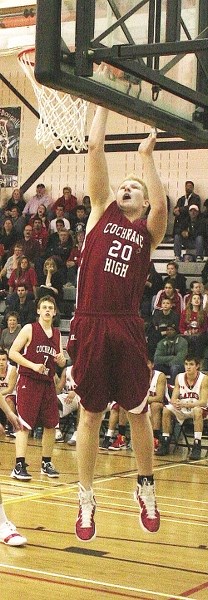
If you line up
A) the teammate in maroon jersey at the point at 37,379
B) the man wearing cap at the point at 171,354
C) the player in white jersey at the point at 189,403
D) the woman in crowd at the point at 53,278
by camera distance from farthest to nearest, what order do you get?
the woman in crowd at the point at 53,278
the man wearing cap at the point at 171,354
the player in white jersey at the point at 189,403
the teammate in maroon jersey at the point at 37,379

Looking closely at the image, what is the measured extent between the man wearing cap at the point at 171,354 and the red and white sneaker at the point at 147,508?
324 inches

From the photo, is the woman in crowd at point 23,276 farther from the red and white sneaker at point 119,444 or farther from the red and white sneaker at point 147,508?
the red and white sneaker at point 147,508

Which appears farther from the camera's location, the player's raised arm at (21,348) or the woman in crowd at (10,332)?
the woman in crowd at (10,332)

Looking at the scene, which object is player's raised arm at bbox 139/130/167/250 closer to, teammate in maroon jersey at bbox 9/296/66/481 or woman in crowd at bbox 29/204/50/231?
teammate in maroon jersey at bbox 9/296/66/481

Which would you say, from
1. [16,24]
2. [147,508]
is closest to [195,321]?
[16,24]

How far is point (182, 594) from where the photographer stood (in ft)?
19.5

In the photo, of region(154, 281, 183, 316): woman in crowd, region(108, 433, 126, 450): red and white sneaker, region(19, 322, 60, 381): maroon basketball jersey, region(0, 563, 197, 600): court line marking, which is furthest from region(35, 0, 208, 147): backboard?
region(154, 281, 183, 316): woman in crowd

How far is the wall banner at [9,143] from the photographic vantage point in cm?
2297

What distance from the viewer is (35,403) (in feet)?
34.0

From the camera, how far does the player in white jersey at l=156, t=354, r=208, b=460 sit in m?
12.8

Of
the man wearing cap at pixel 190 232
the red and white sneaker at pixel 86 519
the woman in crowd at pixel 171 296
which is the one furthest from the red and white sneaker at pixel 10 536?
the man wearing cap at pixel 190 232

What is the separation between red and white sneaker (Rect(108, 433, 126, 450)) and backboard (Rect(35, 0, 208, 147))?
840 centimetres

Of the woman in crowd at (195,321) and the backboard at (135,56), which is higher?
the backboard at (135,56)

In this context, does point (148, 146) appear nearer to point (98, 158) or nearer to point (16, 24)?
Answer: point (98, 158)
